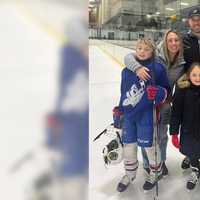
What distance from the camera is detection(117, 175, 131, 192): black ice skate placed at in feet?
4.01

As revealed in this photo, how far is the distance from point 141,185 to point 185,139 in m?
0.25

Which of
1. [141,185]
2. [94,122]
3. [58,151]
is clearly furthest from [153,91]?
[94,122]

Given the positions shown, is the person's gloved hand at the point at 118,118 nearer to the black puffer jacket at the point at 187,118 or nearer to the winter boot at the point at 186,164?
the black puffer jacket at the point at 187,118

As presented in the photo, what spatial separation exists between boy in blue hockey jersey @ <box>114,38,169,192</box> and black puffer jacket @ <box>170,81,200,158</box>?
0.25 ft

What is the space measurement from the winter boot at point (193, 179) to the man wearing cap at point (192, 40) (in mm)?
430

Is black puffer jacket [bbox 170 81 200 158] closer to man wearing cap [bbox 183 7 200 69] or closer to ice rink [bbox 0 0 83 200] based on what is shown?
man wearing cap [bbox 183 7 200 69]

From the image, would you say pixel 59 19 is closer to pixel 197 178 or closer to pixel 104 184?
pixel 104 184

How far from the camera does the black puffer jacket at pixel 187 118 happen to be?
117 cm

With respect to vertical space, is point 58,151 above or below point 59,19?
below

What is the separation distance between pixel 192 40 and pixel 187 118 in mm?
297

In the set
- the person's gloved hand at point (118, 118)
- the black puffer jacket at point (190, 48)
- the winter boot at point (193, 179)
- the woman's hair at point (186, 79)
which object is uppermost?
the black puffer jacket at point (190, 48)

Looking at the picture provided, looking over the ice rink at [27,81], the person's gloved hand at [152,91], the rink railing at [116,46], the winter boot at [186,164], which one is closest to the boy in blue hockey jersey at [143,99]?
the person's gloved hand at [152,91]

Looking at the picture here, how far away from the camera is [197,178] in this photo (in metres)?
1.31

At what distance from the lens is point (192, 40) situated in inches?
47.8
